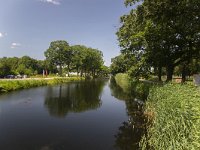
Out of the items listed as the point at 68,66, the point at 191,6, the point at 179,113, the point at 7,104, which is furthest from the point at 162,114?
the point at 68,66

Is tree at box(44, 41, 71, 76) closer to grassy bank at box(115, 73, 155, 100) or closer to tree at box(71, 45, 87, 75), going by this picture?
tree at box(71, 45, 87, 75)

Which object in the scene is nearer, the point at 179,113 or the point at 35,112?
the point at 179,113

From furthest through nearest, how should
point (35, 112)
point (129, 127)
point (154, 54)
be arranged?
1. point (154, 54)
2. point (35, 112)
3. point (129, 127)

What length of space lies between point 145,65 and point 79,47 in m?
101

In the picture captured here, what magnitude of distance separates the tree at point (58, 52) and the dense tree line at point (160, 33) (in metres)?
91.0

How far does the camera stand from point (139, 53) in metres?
30.2

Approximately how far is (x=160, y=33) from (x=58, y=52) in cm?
9629

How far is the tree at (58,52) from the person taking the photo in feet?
392

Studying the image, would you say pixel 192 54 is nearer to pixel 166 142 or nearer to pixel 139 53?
pixel 139 53

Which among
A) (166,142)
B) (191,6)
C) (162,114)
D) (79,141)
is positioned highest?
(191,6)

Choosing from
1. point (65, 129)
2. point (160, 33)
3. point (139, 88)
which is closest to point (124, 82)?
point (139, 88)

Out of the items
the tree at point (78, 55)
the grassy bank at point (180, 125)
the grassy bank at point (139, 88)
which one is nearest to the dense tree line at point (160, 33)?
the grassy bank at point (139, 88)

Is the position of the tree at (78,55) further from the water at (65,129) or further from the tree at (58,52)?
the water at (65,129)

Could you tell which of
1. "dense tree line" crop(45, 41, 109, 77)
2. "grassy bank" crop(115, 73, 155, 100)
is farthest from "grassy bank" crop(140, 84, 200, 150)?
"dense tree line" crop(45, 41, 109, 77)
